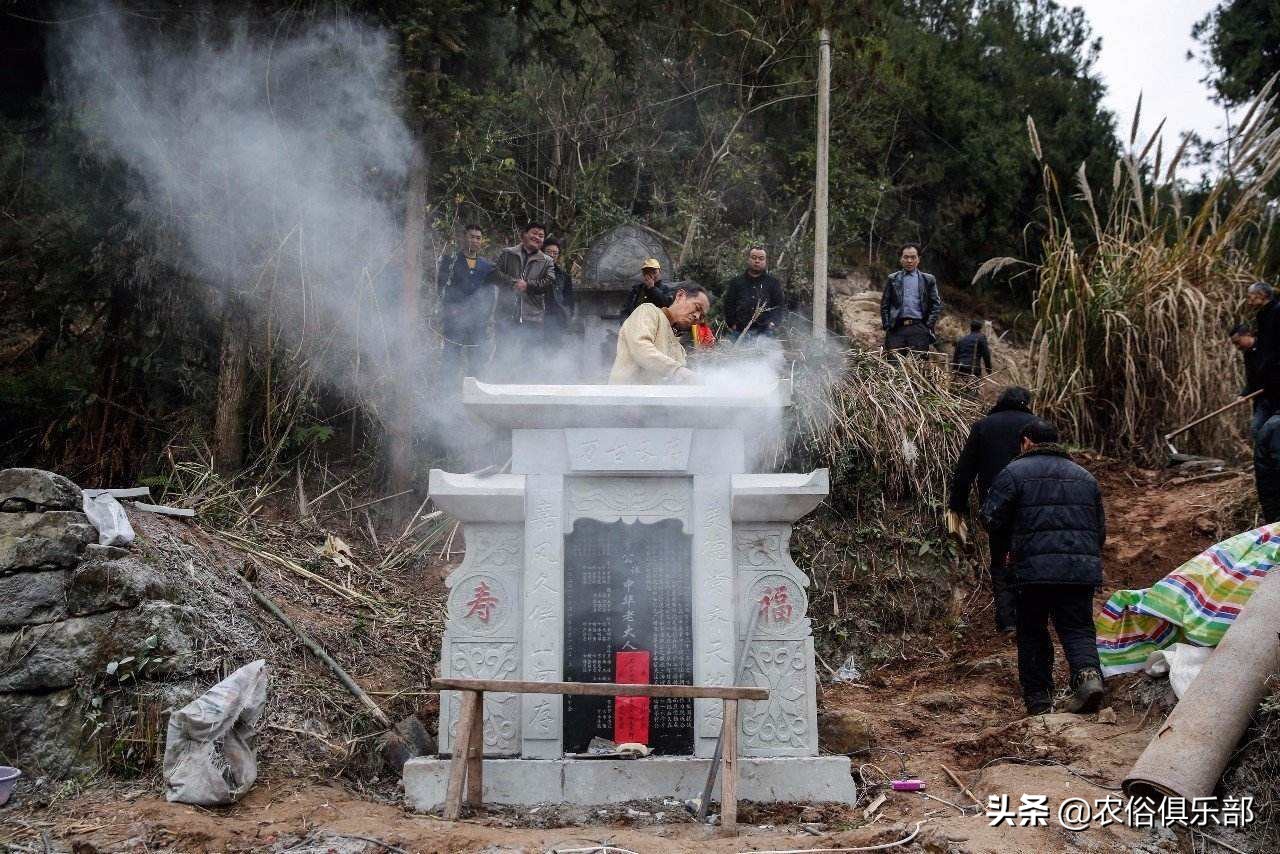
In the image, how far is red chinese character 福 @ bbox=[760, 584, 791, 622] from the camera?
18.8 feet

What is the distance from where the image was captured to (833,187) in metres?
14.2

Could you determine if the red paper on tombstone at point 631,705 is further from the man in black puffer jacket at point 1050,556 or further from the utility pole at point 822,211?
the utility pole at point 822,211

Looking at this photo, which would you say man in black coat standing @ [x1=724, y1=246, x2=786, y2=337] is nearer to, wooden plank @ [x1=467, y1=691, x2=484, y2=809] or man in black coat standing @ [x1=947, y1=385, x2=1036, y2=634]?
man in black coat standing @ [x1=947, y1=385, x2=1036, y2=634]

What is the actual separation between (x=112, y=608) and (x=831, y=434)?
551 centimetres

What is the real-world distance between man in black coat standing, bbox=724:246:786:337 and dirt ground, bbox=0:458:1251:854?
12.5ft

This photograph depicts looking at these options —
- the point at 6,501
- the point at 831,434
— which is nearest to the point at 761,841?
the point at 6,501

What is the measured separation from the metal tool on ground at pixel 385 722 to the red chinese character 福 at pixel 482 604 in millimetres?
829

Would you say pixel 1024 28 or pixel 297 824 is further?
pixel 1024 28

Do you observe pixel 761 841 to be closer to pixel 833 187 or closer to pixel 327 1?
pixel 327 1

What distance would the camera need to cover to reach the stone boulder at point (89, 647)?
17.2 ft

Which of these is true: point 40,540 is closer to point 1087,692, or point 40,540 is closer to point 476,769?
point 476,769

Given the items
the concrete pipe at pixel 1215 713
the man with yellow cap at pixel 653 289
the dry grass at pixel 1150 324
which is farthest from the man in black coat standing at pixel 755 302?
the concrete pipe at pixel 1215 713

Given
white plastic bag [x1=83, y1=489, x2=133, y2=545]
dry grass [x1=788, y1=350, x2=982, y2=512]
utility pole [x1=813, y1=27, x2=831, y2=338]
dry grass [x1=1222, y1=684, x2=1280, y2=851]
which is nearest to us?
dry grass [x1=1222, y1=684, x2=1280, y2=851]

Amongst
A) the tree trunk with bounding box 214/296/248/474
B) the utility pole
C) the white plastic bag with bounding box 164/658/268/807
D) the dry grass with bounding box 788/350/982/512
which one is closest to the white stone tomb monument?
the white plastic bag with bounding box 164/658/268/807
